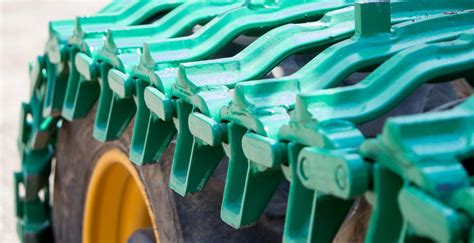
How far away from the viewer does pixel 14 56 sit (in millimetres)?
6629

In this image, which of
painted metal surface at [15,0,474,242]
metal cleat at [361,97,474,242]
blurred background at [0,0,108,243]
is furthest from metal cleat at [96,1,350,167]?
blurred background at [0,0,108,243]

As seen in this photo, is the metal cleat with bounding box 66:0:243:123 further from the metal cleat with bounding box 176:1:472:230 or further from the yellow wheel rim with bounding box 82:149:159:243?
the metal cleat with bounding box 176:1:472:230

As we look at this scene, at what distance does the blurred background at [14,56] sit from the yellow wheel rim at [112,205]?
3.72 feet

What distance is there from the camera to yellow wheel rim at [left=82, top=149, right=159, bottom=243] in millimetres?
2166

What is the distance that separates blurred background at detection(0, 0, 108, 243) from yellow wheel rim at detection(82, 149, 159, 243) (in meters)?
1.13

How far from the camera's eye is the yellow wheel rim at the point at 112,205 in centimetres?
217

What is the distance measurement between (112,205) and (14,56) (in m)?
4.64

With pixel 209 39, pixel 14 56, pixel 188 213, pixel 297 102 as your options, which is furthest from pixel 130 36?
pixel 14 56

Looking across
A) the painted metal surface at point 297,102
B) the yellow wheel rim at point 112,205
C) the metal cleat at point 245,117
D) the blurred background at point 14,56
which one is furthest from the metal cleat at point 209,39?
the blurred background at point 14,56

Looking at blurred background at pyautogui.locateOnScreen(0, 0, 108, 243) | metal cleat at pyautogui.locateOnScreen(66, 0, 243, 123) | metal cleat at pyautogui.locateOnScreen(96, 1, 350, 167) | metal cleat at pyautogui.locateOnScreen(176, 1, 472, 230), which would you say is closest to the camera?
metal cleat at pyautogui.locateOnScreen(176, 1, 472, 230)

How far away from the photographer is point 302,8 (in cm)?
182

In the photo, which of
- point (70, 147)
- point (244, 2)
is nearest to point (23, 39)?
point (70, 147)

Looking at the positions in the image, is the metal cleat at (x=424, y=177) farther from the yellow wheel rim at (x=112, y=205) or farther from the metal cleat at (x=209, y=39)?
the yellow wheel rim at (x=112, y=205)

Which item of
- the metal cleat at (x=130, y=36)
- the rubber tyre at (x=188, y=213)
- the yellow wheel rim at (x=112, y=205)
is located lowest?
the yellow wheel rim at (x=112, y=205)
